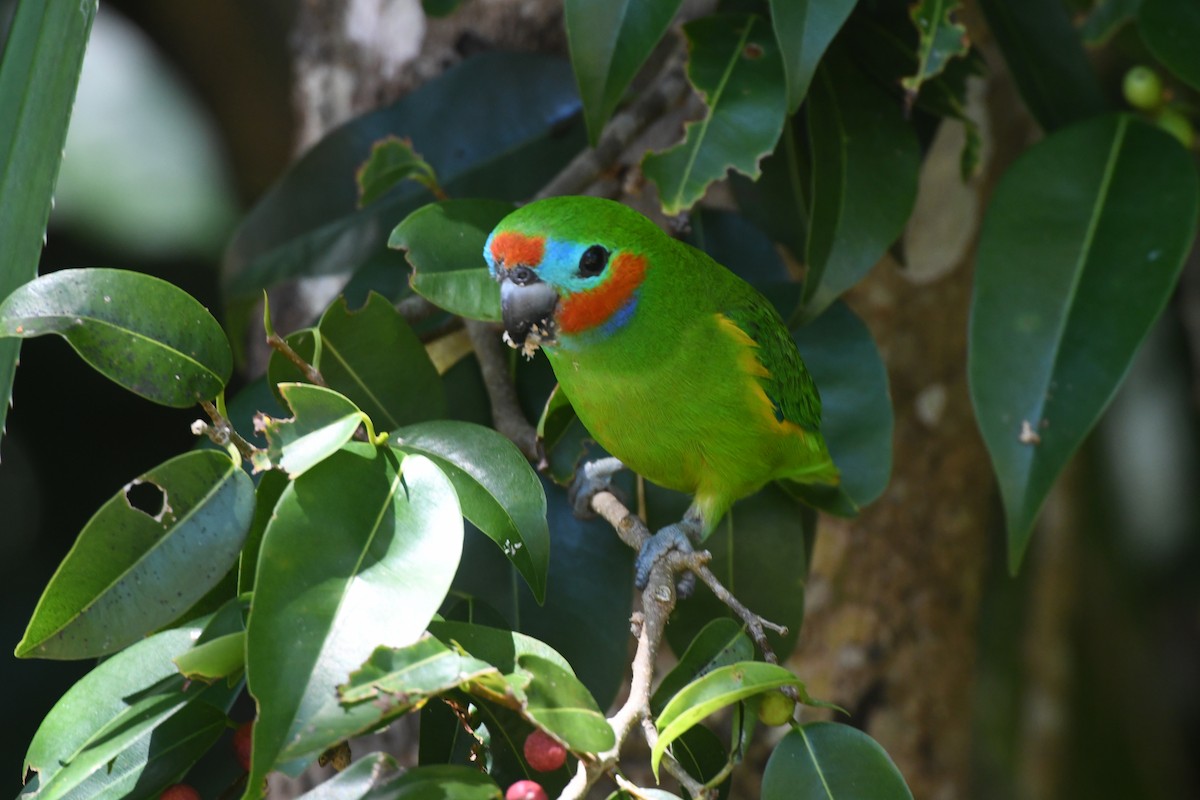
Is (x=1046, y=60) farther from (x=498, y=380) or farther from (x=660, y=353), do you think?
(x=498, y=380)

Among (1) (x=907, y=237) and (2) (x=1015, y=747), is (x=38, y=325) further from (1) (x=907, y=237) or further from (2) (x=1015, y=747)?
(2) (x=1015, y=747)

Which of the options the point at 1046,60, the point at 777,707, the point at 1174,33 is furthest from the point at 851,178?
the point at 777,707

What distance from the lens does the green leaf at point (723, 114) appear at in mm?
1389

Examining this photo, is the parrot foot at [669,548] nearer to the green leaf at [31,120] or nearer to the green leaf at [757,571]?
the green leaf at [757,571]

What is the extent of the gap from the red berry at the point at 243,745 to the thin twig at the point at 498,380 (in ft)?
1.72

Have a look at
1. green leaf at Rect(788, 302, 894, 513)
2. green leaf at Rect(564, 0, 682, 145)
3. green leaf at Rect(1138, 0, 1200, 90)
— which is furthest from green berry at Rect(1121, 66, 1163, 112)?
green leaf at Rect(564, 0, 682, 145)

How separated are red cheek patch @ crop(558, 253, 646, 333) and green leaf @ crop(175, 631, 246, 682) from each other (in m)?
0.56

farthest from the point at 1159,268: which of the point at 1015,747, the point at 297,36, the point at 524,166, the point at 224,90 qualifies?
the point at 224,90

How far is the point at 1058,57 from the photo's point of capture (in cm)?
162

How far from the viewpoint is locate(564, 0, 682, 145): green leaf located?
1259mm

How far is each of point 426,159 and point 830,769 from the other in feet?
3.90

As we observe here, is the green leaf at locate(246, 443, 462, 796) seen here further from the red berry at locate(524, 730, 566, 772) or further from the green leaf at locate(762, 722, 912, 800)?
the green leaf at locate(762, 722, 912, 800)

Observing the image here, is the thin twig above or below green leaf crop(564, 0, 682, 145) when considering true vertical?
below

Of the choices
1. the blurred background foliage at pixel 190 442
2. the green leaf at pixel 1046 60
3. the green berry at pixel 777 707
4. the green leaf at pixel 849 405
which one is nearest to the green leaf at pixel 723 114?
the green leaf at pixel 849 405
